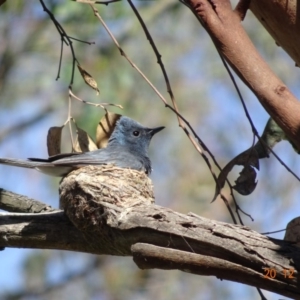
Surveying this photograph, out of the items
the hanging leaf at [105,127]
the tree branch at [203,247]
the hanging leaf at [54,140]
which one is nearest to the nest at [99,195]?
the tree branch at [203,247]

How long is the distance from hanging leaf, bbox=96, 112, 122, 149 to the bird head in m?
0.56

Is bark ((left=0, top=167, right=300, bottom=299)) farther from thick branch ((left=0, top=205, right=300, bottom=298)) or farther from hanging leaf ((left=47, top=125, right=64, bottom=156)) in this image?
hanging leaf ((left=47, top=125, right=64, bottom=156))

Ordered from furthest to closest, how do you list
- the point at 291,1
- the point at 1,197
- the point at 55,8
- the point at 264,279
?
the point at 55,8 → the point at 1,197 → the point at 291,1 → the point at 264,279

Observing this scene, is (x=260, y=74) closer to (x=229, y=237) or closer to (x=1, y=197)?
(x=229, y=237)

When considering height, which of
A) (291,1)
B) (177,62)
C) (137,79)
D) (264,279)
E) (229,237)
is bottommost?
(264,279)

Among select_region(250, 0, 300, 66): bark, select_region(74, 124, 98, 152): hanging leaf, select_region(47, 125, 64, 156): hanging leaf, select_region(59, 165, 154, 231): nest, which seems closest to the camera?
select_region(250, 0, 300, 66): bark

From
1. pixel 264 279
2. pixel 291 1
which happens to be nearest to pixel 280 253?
pixel 264 279

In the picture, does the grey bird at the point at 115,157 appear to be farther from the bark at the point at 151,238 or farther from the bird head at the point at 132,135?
the bark at the point at 151,238

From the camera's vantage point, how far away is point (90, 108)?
650cm

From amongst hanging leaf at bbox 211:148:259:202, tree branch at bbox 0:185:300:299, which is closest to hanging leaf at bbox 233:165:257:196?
hanging leaf at bbox 211:148:259:202

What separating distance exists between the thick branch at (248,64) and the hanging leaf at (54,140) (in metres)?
1.61

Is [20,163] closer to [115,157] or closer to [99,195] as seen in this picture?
[115,157]

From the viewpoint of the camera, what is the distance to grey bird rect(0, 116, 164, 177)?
418cm

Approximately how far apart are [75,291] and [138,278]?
158 centimetres
